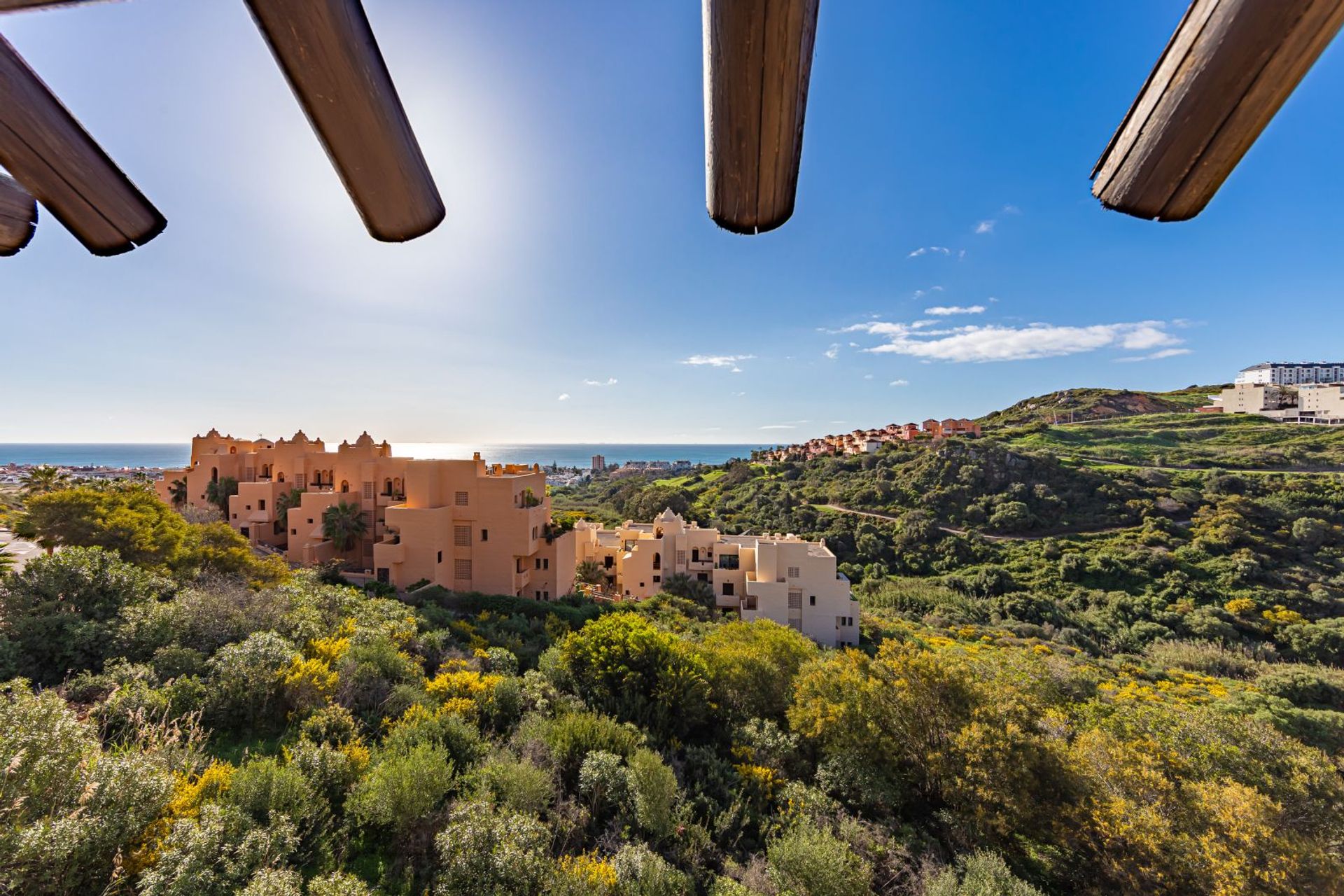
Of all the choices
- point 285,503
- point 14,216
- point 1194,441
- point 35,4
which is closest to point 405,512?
point 285,503

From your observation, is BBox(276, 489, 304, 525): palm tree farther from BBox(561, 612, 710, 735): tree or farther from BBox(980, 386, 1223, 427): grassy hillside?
BBox(980, 386, 1223, 427): grassy hillside

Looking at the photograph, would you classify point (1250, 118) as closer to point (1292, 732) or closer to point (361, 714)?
point (361, 714)

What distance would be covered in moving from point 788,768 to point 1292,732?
17.9 m

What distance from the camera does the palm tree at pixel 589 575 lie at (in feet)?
100

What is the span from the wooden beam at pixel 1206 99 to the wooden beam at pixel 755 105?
2.55 ft

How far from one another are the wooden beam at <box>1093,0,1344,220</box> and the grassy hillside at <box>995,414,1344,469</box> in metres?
74.4

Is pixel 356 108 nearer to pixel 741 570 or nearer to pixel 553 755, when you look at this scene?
pixel 553 755

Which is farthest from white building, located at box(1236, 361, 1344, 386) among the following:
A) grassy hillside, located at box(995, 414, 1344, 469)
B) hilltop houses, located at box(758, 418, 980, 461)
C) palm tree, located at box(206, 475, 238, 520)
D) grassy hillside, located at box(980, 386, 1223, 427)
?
palm tree, located at box(206, 475, 238, 520)

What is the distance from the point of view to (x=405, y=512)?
69.3ft

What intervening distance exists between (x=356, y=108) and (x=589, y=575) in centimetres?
3140

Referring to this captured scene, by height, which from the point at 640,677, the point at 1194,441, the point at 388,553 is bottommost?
the point at 640,677

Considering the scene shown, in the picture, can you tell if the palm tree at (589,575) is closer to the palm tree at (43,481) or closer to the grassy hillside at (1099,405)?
the palm tree at (43,481)

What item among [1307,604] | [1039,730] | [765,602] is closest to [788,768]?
[1039,730]

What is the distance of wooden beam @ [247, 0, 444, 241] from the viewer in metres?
0.95
